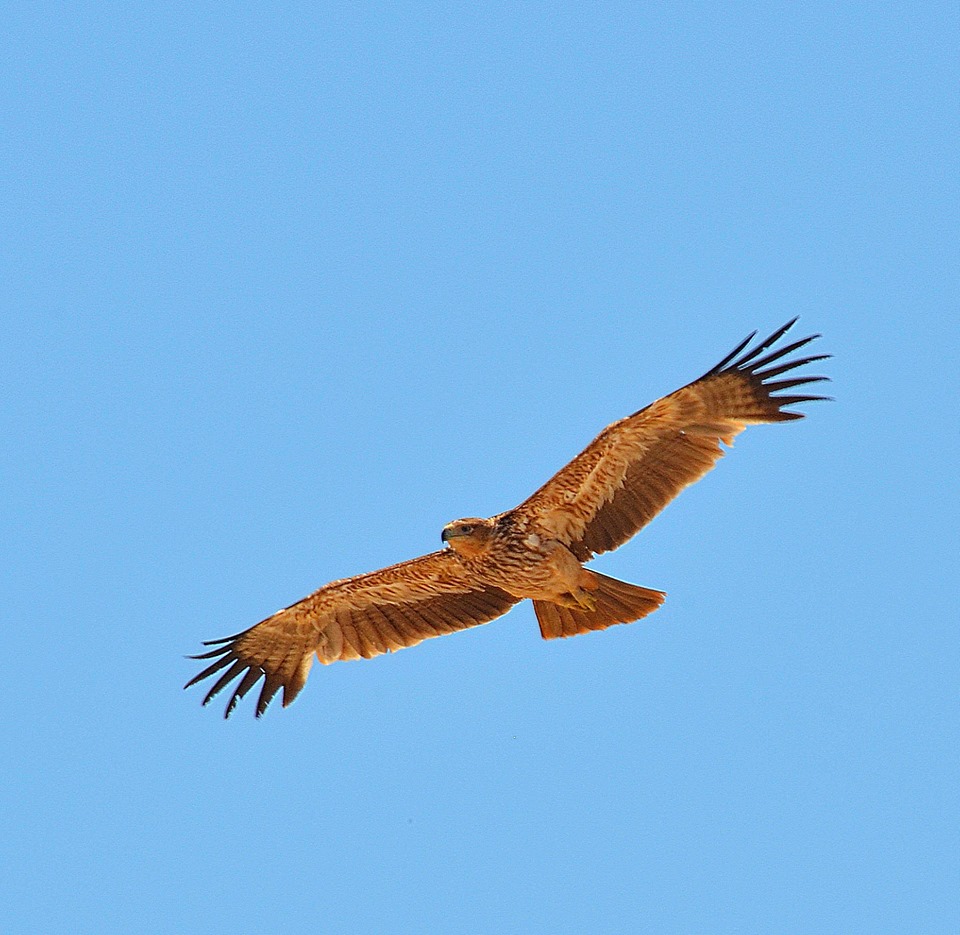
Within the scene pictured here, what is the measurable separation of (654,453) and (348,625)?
3523mm

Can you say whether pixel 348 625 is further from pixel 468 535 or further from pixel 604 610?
pixel 604 610

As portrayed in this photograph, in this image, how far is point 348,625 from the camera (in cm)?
1633

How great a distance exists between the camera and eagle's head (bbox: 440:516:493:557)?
49.2 ft

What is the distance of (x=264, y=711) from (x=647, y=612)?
12.9 ft

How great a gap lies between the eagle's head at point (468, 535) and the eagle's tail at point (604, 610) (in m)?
0.85

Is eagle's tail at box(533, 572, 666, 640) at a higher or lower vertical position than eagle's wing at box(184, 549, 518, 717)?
lower

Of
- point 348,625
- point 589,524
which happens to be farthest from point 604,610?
point 348,625

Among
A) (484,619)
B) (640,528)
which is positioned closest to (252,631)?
(484,619)

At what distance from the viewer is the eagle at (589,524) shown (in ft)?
48.6

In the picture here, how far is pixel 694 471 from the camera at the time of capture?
15.0m

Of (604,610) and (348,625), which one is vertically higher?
(348,625)

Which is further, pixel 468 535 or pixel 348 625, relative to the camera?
pixel 348 625

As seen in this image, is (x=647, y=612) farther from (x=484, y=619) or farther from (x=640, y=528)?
(x=484, y=619)

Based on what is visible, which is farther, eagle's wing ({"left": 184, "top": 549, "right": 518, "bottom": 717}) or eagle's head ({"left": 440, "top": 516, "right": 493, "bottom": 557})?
eagle's wing ({"left": 184, "top": 549, "right": 518, "bottom": 717})
